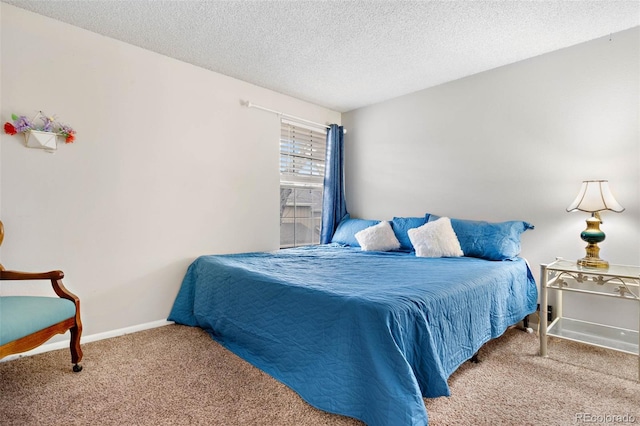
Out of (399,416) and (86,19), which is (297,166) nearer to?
(86,19)

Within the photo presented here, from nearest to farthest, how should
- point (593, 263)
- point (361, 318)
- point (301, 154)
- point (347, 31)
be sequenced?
point (361, 318) < point (593, 263) < point (347, 31) < point (301, 154)

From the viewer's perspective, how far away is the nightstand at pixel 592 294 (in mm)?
2023

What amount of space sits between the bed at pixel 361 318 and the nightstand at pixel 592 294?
0.70 ft

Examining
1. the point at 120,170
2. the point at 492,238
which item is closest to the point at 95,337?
the point at 120,170

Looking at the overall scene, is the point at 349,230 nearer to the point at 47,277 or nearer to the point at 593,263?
the point at 593,263

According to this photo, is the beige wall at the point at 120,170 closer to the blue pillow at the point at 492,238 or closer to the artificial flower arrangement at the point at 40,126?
the artificial flower arrangement at the point at 40,126

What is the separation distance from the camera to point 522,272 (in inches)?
101

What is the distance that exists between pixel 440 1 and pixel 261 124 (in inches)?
79.8

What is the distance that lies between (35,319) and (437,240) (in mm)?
2836

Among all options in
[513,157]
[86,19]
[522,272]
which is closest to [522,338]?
[522,272]

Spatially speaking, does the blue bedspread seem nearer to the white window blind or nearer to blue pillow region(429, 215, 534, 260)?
blue pillow region(429, 215, 534, 260)

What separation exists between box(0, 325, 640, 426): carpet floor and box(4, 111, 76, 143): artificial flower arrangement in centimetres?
150

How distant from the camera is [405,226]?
338 centimetres

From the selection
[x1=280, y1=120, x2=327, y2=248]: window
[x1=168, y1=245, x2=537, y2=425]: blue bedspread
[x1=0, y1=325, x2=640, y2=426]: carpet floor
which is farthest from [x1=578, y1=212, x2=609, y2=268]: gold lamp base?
[x1=280, y1=120, x2=327, y2=248]: window
